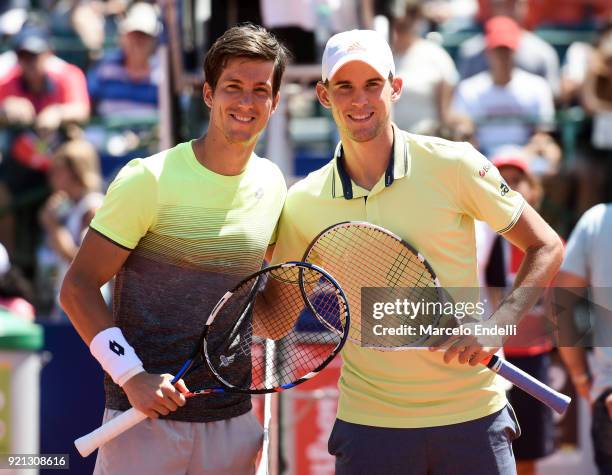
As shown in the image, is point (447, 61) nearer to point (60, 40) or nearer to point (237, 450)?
point (60, 40)

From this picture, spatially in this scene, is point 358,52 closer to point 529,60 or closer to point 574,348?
point 574,348

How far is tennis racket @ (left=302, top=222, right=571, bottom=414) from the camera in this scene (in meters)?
3.73

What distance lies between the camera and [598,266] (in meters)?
5.00

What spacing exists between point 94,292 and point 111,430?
439 millimetres

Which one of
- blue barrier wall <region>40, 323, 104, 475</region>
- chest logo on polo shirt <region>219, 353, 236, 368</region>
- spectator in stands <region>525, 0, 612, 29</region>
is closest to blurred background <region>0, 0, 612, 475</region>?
blue barrier wall <region>40, 323, 104, 475</region>

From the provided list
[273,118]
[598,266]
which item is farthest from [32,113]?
[598,266]

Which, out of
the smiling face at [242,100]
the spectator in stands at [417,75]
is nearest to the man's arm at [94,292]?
the smiling face at [242,100]

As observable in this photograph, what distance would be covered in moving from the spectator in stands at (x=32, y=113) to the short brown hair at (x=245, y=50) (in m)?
4.98

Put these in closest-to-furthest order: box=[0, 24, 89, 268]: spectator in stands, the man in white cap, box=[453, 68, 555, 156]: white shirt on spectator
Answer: the man in white cap < box=[453, 68, 555, 156]: white shirt on spectator < box=[0, 24, 89, 268]: spectator in stands

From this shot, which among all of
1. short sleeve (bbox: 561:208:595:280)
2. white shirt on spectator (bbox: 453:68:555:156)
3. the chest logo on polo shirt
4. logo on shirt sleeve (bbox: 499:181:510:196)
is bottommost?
the chest logo on polo shirt

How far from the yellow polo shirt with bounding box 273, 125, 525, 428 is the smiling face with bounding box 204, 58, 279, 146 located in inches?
14.3

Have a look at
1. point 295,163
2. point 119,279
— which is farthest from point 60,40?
point 119,279

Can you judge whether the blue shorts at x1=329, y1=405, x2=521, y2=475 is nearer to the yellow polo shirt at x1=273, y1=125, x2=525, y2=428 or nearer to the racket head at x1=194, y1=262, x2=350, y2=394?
the yellow polo shirt at x1=273, y1=125, x2=525, y2=428

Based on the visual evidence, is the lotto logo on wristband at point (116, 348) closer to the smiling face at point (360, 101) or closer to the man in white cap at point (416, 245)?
the man in white cap at point (416, 245)
